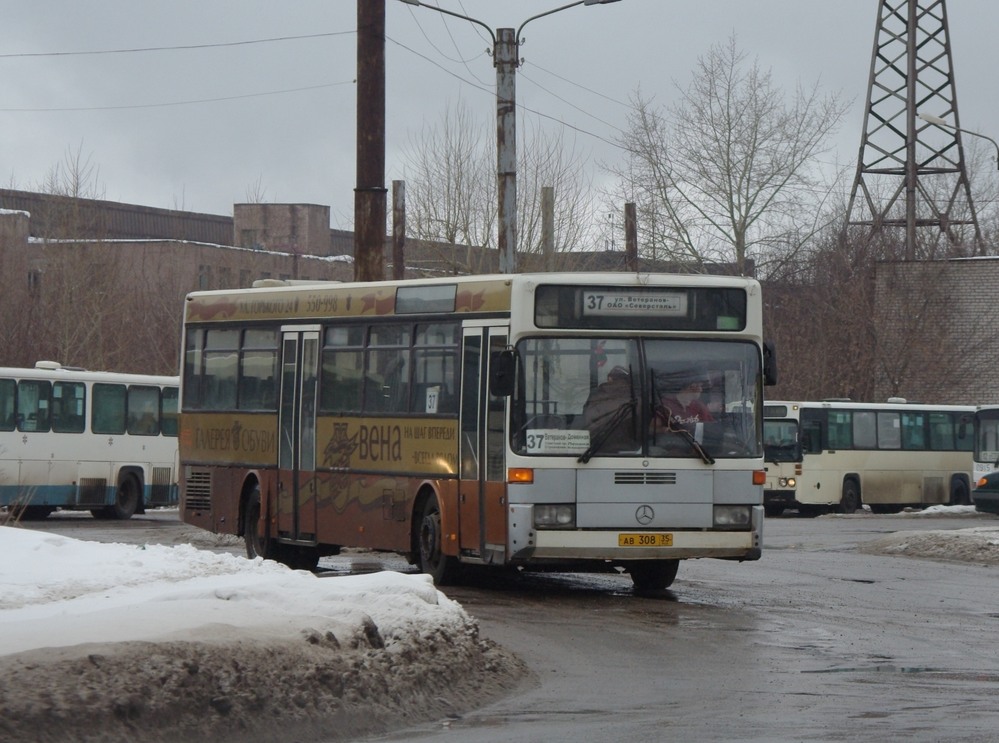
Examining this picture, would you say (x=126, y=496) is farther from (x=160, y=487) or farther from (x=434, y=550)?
(x=434, y=550)

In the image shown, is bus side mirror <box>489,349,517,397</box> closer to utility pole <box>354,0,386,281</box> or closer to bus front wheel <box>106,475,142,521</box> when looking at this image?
utility pole <box>354,0,386,281</box>

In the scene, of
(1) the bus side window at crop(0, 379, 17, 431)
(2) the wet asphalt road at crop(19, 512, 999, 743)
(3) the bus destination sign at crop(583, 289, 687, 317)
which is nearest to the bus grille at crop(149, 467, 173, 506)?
(1) the bus side window at crop(0, 379, 17, 431)

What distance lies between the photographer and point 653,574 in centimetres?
1703

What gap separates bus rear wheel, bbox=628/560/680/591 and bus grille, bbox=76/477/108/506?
62.2ft

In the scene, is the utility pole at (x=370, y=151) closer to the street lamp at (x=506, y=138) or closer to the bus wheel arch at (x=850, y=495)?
the street lamp at (x=506, y=138)

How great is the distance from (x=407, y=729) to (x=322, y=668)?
0.55m

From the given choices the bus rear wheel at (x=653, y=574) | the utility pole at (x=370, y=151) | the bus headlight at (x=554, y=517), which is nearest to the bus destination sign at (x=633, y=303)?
the bus headlight at (x=554, y=517)

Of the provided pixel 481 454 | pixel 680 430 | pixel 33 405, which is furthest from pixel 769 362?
pixel 33 405

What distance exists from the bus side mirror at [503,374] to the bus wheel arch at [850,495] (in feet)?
90.9

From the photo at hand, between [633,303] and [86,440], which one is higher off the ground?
[633,303]

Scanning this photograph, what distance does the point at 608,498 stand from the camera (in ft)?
50.6

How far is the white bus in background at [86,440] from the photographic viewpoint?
108 ft

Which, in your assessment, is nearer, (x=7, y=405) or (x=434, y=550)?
(x=434, y=550)

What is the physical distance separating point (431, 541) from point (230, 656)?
7.96m
